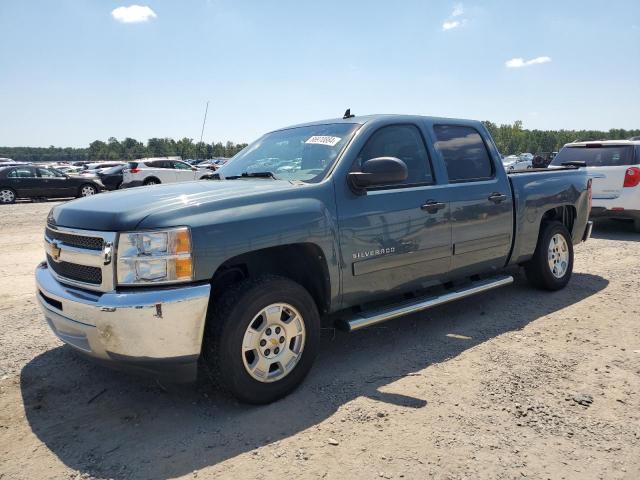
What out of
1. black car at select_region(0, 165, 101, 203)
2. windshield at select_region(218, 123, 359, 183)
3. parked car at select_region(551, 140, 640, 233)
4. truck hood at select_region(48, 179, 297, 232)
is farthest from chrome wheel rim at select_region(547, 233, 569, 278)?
black car at select_region(0, 165, 101, 203)

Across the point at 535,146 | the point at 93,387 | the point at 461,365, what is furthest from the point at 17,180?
the point at 535,146

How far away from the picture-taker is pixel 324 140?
4.07 metres

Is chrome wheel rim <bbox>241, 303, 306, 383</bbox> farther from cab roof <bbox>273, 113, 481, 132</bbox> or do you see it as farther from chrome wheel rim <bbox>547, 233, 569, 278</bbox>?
chrome wheel rim <bbox>547, 233, 569, 278</bbox>

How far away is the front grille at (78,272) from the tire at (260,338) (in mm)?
697

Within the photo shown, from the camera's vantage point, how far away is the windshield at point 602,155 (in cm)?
952

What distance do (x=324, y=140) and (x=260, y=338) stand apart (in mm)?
1702

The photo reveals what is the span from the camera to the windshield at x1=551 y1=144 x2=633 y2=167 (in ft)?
31.2

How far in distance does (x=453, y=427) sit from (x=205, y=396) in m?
1.62

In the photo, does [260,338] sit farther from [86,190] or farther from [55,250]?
[86,190]

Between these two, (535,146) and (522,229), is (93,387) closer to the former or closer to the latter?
(522,229)

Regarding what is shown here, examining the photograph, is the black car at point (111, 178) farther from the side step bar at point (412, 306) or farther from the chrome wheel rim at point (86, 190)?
the side step bar at point (412, 306)

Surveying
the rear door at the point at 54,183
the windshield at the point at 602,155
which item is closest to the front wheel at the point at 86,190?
the rear door at the point at 54,183

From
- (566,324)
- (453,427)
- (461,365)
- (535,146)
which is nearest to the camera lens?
(453,427)

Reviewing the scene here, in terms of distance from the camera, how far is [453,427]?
118 inches
